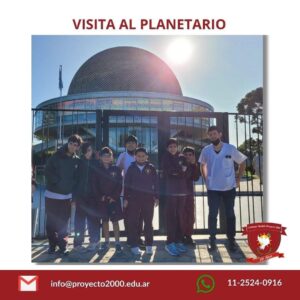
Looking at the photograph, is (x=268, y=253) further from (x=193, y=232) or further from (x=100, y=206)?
(x=100, y=206)

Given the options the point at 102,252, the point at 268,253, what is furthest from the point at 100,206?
the point at 268,253

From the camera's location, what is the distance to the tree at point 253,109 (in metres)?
3.48

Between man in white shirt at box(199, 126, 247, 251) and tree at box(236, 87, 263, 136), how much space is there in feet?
1.46

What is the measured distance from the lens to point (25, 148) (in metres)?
2.98

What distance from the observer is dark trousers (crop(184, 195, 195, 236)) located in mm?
3877

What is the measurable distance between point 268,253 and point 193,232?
1434 mm

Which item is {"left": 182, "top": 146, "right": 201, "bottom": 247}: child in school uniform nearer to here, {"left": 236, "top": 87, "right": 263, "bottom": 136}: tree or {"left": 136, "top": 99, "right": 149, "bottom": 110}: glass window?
{"left": 236, "top": 87, "right": 263, "bottom": 136}: tree

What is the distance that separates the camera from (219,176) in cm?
362

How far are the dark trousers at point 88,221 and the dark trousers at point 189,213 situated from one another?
3.41 feet

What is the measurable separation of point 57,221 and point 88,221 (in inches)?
14.1
